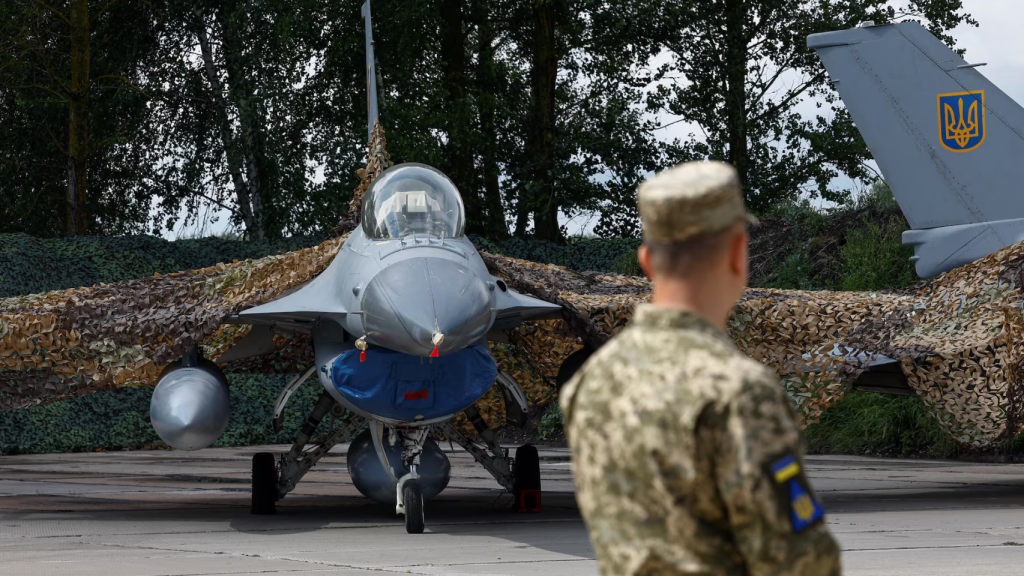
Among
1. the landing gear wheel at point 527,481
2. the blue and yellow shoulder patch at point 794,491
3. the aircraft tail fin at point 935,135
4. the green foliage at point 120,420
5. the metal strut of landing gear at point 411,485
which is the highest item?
the aircraft tail fin at point 935,135

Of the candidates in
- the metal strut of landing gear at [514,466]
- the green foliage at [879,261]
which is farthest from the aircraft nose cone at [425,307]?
the green foliage at [879,261]

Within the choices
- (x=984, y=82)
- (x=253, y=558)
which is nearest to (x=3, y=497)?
(x=253, y=558)

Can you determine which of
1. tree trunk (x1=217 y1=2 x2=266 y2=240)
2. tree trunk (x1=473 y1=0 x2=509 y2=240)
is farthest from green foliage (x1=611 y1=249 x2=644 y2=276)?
tree trunk (x1=217 y1=2 x2=266 y2=240)

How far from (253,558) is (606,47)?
798 inches

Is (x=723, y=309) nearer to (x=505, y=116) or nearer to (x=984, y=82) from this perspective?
(x=984, y=82)

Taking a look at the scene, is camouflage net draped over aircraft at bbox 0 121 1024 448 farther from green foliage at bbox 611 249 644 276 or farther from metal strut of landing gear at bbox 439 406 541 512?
green foliage at bbox 611 249 644 276

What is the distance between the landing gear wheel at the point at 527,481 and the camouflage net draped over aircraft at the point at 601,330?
0.98 meters

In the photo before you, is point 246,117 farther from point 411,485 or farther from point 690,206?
point 690,206

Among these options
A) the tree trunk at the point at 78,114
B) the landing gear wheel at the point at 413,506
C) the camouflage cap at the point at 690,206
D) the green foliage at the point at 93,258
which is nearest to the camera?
the camouflage cap at the point at 690,206

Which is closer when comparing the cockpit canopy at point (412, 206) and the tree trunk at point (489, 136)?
the cockpit canopy at point (412, 206)

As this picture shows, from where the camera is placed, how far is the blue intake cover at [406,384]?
796cm

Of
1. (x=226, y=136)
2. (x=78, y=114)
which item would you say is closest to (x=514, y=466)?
(x=226, y=136)

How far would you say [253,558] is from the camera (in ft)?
23.1

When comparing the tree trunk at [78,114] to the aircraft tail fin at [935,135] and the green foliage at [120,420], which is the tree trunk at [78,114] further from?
the aircraft tail fin at [935,135]
